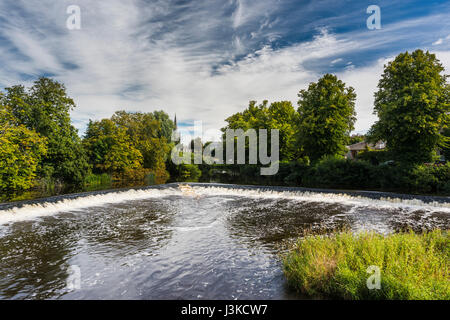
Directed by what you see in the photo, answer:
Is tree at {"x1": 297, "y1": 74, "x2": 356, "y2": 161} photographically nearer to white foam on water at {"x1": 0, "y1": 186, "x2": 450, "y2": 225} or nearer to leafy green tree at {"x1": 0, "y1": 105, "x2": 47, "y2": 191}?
white foam on water at {"x1": 0, "y1": 186, "x2": 450, "y2": 225}

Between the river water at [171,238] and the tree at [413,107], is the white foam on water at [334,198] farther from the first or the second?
the tree at [413,107]

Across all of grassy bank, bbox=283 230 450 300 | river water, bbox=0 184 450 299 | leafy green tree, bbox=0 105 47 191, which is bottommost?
river water, bbox=0 184 450 299

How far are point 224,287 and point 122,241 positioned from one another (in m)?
4.65

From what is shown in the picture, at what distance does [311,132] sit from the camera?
23.0 metres

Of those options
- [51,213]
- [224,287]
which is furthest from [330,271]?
[51,213]

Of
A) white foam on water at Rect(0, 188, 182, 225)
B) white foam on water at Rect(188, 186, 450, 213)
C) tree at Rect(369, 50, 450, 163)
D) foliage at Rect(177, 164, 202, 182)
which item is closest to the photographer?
white foam on water at Rect(0, 188, 182, 225)

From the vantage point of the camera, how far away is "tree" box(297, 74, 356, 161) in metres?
22.8

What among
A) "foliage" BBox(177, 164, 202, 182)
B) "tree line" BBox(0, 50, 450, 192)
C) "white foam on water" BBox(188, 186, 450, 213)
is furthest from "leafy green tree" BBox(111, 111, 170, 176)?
"white foam on water" BBox(188, 186, 450, 213)

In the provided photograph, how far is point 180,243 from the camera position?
7918 mm

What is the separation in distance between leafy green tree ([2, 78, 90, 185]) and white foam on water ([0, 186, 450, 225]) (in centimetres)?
808

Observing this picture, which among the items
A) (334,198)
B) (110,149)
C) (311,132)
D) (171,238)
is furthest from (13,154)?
(311,132)

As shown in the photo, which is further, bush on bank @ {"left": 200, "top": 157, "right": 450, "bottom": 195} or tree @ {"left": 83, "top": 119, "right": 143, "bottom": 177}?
tree @ {"left": 83, "top": 119, "right": 143, "bottom": 177}

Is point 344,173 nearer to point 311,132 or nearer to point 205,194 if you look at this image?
point 311,132
